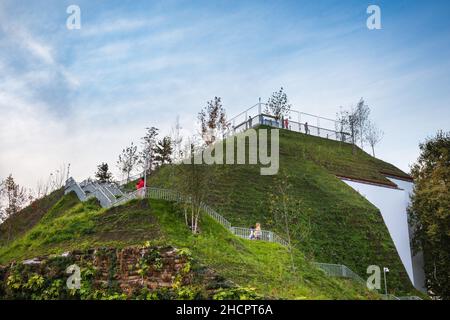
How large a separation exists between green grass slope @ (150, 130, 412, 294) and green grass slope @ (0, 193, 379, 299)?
532cm

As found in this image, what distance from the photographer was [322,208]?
107 ft

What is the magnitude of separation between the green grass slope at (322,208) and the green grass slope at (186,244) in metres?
5.32

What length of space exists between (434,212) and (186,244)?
26.6 m

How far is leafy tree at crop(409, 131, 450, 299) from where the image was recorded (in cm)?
3391

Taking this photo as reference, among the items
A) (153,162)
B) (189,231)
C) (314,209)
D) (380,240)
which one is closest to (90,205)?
(189,231)

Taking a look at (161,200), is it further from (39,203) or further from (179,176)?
(39,203)

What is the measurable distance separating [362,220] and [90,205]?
20.1 m

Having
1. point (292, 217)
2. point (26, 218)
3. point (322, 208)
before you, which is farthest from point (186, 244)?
point (26, 218)

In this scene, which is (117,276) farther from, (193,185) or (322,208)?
(322,208)

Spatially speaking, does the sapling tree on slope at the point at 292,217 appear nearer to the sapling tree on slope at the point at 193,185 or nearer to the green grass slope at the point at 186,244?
the green grass slope at the point at 186,244

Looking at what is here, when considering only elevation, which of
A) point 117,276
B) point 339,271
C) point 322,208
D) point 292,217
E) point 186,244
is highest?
point 322,208

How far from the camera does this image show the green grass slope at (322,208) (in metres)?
28.4

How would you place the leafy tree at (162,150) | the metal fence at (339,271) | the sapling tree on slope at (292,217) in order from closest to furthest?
the metal fence at (339,271), the sapling tree on slope at (292,217), the leafy tree at (162,150)

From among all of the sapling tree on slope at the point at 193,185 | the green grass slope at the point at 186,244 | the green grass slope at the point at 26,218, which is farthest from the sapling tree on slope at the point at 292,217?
the green grass slope at the point at 26,218
